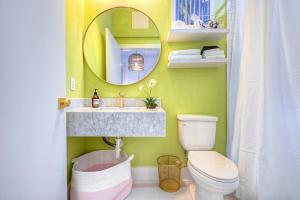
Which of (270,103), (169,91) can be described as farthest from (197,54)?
(270,103)

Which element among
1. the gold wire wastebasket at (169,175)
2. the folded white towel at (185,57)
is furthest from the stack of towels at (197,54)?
the gold wire wastebasket at (169,175)

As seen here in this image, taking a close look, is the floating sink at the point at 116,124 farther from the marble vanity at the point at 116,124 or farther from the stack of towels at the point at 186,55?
the stack of towels at the point at 186,55

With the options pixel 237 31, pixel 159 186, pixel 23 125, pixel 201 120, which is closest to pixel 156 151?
pixel 159 186

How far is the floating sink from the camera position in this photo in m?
1.30

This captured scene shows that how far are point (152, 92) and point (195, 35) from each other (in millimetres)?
744

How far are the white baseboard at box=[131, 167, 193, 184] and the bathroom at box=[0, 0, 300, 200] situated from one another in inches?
0.4

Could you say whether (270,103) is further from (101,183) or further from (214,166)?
(101,183)

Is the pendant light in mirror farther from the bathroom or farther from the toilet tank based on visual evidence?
the toilet tank

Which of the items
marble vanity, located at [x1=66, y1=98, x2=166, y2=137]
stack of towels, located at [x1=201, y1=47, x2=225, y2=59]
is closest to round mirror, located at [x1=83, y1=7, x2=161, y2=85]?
stack of towels, located at [x1=201, y1=47, x2=225, y2=59]

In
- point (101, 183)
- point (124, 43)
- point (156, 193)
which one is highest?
point (124, 43)

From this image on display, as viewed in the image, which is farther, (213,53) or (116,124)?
(213,53)

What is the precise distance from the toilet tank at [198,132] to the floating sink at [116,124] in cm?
44

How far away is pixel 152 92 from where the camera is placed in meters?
1.87

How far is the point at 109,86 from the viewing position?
1875mm
